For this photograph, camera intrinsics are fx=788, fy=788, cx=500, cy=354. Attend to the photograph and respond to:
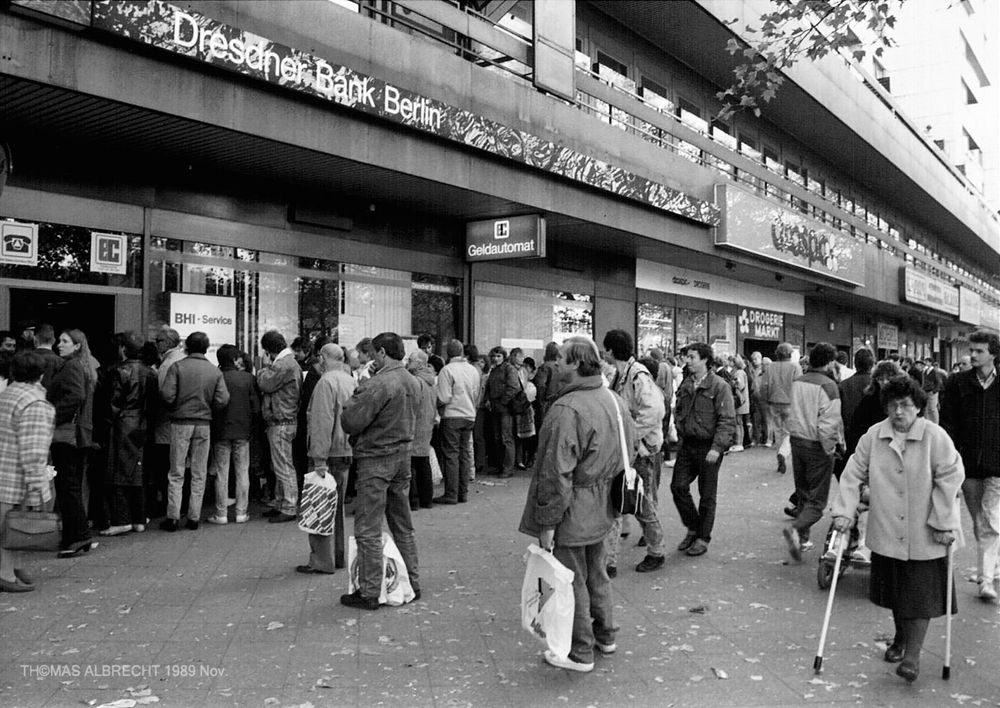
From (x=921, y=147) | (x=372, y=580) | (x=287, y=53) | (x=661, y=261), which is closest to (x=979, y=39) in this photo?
(x=921, y=147)

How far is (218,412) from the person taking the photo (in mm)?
8289

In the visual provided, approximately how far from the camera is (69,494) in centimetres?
697

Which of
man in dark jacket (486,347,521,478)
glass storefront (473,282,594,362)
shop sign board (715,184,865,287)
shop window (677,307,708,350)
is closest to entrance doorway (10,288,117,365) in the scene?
man in dark jacket (486,347,521,478)

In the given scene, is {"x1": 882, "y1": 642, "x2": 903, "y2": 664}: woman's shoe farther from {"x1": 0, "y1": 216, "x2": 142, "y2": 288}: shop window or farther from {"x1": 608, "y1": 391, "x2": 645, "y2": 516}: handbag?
{"x1": 0, "y1": 216, "x2": 142, "y2": 288}: shop window

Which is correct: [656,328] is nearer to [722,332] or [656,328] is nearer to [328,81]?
[722,332]

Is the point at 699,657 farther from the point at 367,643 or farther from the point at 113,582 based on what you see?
the point at 113,582

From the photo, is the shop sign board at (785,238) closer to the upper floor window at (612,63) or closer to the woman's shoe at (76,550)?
the upper floor window at (612,63)

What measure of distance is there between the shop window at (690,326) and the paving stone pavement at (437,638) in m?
12.9

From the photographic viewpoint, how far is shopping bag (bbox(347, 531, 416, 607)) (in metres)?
5.64

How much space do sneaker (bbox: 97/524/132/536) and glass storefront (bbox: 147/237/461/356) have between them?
3114 millimetres

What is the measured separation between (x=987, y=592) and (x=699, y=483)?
2326 millimetres

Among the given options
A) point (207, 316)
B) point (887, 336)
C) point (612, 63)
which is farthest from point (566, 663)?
point (887, 336)

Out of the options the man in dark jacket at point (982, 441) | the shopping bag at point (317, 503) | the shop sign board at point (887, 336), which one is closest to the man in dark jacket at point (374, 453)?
the shopping bag at point (317, 503)

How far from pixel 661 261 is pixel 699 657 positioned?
14.8 metres
